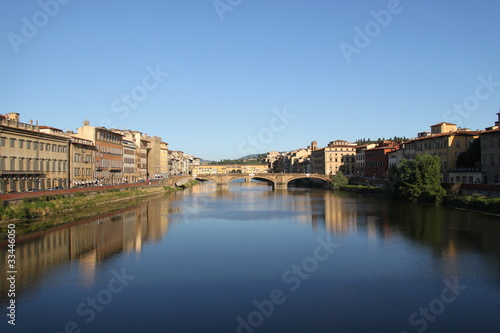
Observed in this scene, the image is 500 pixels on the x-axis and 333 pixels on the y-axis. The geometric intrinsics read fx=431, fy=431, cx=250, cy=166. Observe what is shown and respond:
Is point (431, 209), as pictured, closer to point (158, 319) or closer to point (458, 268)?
point (458, 268)

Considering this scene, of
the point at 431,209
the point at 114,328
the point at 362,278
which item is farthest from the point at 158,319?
the point at 431,209

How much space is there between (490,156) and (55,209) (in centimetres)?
4205

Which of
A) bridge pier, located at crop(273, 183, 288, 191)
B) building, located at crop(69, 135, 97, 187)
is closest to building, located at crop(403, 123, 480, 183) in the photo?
bridge pier, located at crop(273, 183, 288, 191)

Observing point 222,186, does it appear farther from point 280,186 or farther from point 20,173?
point 20,173

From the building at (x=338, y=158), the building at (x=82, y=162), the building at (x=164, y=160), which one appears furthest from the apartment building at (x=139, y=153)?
the building at (x=338, y=158)

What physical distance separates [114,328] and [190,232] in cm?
1776

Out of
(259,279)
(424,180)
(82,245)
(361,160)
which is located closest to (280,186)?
(361,160)

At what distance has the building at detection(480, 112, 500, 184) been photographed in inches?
1699

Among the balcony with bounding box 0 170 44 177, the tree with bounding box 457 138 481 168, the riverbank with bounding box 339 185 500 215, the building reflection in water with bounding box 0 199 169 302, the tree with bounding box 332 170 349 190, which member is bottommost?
the building reflection in water with bounding box 0 199 169 302

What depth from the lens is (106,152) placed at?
6225 centimetres

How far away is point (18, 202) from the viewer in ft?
106

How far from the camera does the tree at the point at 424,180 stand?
45.3 meters

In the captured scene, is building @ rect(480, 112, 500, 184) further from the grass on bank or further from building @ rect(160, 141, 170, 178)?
building @ rect(160, 141, 170, 178)

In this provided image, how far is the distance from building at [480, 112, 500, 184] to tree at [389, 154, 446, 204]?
443 cm
